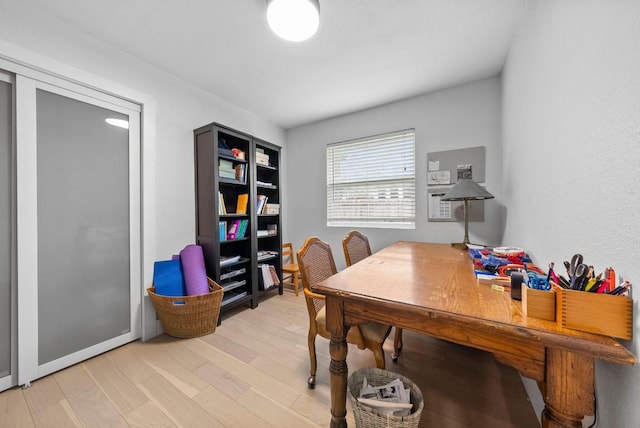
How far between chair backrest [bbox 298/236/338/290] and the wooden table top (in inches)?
12.6

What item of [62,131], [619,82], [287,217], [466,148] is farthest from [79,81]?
[466,148]

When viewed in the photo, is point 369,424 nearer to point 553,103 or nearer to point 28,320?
point 553,103

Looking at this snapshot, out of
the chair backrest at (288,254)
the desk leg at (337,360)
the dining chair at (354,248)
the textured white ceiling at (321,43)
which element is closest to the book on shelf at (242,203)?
the chair backrest at (288,254)

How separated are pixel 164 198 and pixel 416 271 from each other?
2278 mm

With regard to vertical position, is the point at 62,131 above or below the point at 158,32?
below

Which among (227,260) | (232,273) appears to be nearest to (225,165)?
(227,260)

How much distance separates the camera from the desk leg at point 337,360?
1.02m

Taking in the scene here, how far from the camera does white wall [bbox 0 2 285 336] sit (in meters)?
1.49

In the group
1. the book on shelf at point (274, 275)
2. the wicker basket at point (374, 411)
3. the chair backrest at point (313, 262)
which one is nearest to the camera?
the wicker basket at point (374, 411)

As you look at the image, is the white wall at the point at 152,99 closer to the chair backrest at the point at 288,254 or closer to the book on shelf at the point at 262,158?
the book on shelf at the point at 262,158

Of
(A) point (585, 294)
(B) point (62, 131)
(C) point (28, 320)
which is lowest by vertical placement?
(C) point (28, 320)

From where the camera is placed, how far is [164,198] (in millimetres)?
2201

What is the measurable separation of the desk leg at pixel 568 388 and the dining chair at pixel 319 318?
0.76m

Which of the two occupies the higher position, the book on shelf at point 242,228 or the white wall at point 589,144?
the white wall at point 589,144
